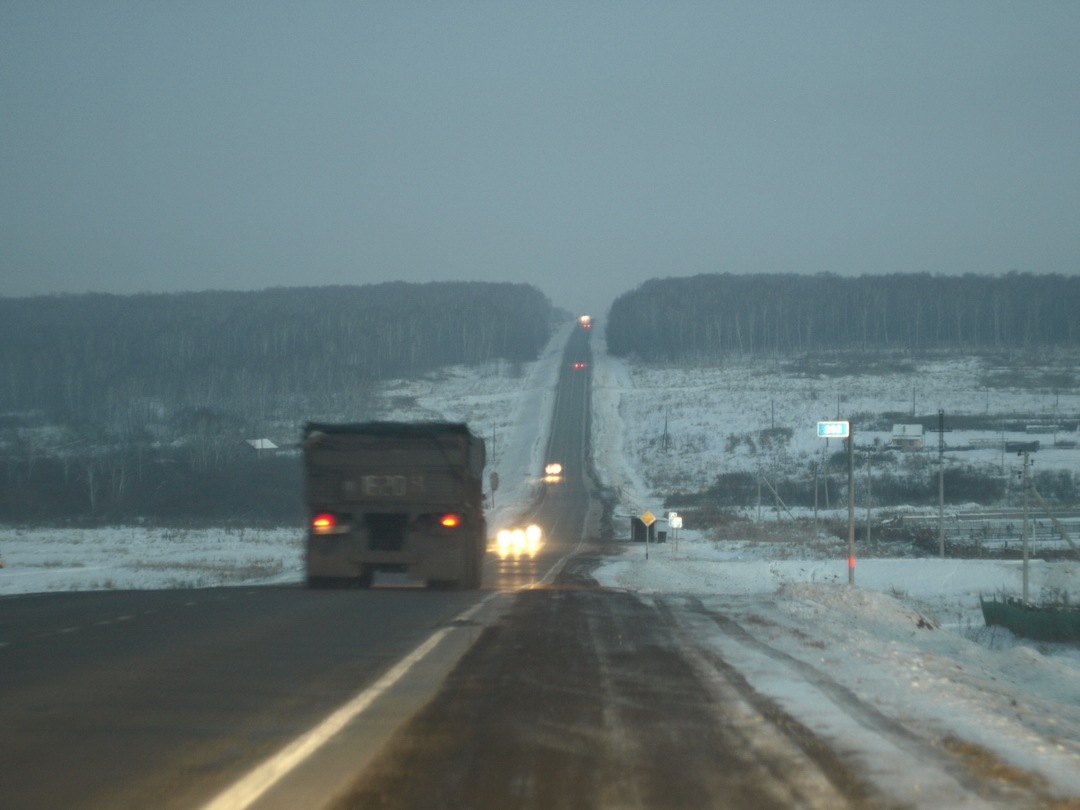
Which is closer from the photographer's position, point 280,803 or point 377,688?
point 280,803

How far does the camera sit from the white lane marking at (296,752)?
550 cm

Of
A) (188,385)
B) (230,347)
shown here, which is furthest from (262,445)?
(230,347)

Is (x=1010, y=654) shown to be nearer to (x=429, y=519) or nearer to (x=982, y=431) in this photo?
(x=429, y=519)

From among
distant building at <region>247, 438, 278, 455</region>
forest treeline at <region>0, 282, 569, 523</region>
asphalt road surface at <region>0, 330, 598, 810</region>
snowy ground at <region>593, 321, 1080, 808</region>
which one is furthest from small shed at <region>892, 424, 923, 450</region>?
asphalt road surface at <region>0, 330, 598, 810</region>

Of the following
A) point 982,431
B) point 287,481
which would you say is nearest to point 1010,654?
point 287,481

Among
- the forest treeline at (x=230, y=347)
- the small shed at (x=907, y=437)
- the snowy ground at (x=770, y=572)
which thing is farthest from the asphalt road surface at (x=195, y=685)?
the forest treeline at (x=230, y=347)

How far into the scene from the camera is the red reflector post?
66.1 ft

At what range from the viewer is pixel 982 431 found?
81312 mm

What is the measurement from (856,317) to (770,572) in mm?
121941

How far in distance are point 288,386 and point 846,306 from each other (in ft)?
312

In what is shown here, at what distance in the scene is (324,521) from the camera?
2023 centimetres

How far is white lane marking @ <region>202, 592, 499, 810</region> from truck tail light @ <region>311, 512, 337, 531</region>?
10.4 meters

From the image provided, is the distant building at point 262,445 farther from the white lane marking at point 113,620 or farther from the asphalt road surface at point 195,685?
the white lane marking at point 113,620

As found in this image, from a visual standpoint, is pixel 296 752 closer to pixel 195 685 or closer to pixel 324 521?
pixel 195 685
